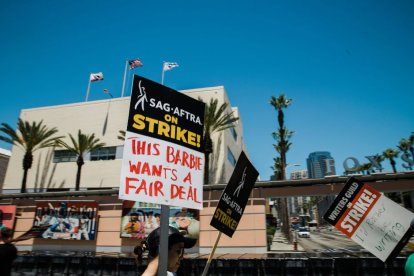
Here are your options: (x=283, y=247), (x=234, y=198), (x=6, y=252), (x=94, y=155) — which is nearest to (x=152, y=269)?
(x=234, y=198)

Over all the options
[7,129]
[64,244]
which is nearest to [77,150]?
[7,129]

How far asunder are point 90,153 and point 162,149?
106 feet

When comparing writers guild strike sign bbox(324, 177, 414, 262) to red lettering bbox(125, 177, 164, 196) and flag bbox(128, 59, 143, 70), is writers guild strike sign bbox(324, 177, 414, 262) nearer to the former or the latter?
red lettering bbox(125, 177, 164, 196)

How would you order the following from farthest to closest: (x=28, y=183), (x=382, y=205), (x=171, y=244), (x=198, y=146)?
(x=28, y=183) → (x=382, y=205) → (x=198, y=146) → (x=171, y=244)

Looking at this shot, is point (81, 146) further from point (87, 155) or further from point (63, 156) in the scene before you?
point (63, 156)

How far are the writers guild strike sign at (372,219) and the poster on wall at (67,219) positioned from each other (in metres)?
19.0

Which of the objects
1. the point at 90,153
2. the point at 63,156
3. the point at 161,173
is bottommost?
the point at 161,173

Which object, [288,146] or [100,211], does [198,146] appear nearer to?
[100,211]

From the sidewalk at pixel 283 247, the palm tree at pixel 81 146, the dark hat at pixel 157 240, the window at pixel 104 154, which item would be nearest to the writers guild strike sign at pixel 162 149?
the dark hat at pixel 157 240

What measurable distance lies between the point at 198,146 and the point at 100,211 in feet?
64.1

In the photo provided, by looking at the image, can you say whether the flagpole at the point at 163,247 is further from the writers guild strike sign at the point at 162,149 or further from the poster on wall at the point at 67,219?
the poster on wall at the point at 67,219

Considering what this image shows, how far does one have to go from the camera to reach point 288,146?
33.2 m

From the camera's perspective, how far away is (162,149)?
9.14 feet

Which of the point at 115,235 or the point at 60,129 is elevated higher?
the point at 60,129
